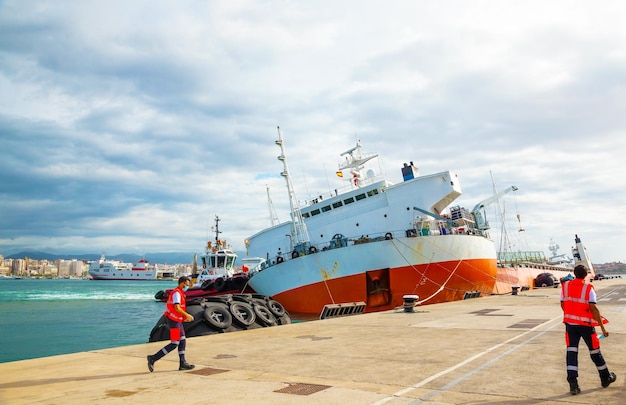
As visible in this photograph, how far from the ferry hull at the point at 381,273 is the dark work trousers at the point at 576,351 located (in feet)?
62.5

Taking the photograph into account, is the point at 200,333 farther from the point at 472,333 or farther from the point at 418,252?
the point at 418,252

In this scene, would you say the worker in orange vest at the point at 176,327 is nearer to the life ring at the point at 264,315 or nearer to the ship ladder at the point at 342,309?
the life ring at the point at 264,315

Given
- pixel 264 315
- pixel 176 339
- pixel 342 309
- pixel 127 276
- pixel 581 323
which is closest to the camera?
pixel 581 323

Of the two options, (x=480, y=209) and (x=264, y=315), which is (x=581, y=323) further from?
(x=480, y=209)

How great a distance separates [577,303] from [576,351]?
0.65 m

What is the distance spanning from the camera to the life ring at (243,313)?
47.6ft

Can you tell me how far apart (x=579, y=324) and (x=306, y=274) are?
21419 mm

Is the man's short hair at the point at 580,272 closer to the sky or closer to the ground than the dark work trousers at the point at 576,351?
closer to the sky

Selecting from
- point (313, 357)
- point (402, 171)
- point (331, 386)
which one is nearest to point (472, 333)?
point (313, 357)

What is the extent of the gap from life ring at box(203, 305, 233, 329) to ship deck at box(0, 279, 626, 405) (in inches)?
80.4

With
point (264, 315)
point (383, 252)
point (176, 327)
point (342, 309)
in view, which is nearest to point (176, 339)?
point (176, 327)

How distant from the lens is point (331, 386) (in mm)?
5926

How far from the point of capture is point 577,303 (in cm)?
564

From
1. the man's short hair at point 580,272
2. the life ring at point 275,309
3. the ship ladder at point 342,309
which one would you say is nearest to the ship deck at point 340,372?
the man's short hair at point 580,272
